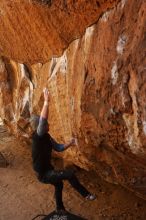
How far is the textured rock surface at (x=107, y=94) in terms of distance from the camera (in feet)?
12.1

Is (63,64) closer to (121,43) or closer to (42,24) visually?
(42,24)

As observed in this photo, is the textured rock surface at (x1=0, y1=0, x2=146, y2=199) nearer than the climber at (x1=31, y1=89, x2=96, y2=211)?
Yes

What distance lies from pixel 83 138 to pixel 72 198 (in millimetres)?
2202

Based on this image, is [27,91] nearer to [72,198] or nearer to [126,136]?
[72,198]

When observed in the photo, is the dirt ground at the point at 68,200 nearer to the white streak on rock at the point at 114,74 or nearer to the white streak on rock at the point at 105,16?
the white streak on rock at the point at 114,74

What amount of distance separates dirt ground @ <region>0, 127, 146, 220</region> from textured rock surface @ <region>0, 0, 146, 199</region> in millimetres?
891

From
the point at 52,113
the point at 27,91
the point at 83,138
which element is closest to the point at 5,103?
the point at 27,91

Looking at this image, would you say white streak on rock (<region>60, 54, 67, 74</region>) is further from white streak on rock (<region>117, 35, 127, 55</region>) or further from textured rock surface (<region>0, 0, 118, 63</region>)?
white streak on rock (<region>117, 35, 127, 55</region>)

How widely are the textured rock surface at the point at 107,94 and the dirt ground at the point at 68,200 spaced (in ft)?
2.92

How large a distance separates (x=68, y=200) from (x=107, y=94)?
133 inches

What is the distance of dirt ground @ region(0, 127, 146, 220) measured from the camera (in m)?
6.43

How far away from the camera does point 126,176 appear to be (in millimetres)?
4926

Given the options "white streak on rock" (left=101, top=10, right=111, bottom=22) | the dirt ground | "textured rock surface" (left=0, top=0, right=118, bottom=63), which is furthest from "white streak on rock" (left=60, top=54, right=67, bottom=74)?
the dirt ground

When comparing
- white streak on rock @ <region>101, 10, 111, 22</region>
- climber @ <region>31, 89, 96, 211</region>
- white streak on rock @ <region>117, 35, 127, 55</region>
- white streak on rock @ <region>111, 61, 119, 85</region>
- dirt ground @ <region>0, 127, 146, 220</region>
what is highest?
white streak on rock @ <region>101, 10, 111, 22</region>
